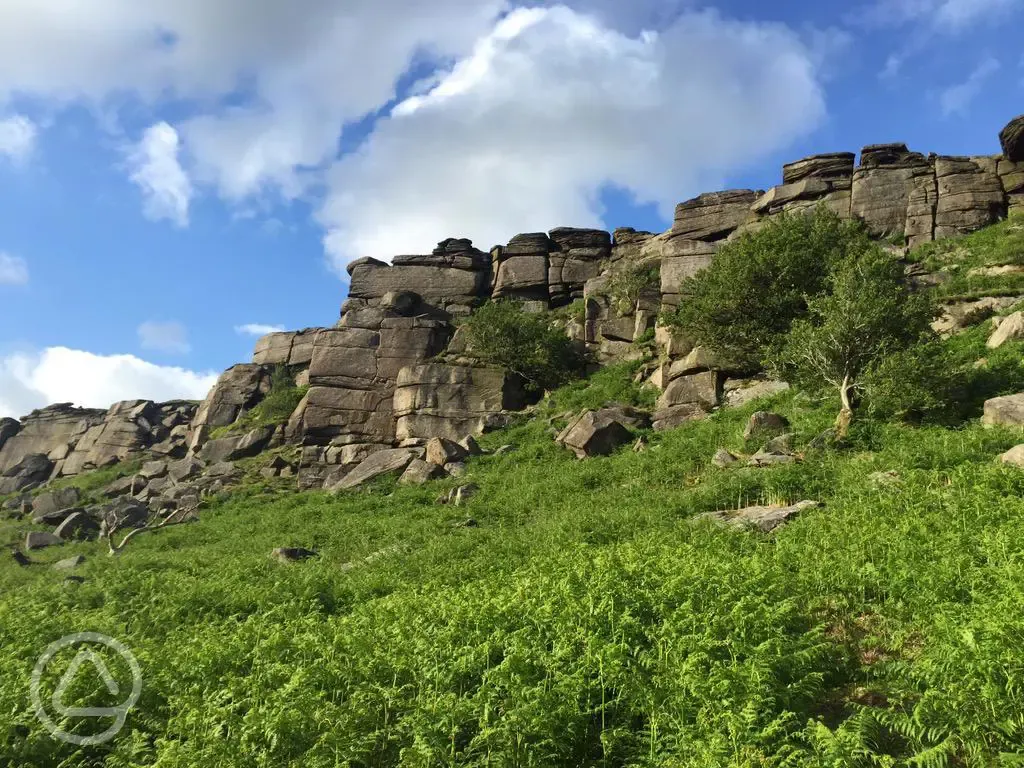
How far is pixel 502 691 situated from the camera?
240 inches

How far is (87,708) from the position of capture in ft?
22.4

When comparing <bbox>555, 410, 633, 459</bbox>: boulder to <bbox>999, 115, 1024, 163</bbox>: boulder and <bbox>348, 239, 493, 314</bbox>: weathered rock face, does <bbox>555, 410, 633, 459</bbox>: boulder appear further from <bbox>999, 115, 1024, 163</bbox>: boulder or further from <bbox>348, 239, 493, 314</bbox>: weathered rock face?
<bbox>999, 115, 1024, 163</bbox>: boulder

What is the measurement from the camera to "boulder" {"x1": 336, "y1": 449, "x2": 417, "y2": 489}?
28.5 meters

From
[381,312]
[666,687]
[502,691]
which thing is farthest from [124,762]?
[381,312]

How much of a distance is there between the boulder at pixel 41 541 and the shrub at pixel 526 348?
69.6 ft

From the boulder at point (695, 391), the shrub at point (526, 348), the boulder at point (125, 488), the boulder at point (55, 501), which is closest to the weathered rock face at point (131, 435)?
the boulder at point (125, 488)

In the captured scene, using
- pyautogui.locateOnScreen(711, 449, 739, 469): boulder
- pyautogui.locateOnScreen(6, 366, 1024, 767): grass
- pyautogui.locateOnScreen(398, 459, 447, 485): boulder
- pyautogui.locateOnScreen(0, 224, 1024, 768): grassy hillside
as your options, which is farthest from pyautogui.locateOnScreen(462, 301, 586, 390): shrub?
pyautogui.locateOnScreen(6, 366, 1024, 767): grass

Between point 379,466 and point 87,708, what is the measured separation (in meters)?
22.4

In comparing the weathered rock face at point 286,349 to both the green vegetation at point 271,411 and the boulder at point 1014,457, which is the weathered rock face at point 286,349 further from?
the boulder at point 1014,457

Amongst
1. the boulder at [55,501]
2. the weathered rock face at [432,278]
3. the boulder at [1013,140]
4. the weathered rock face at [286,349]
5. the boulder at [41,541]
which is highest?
the boulder at [1013,140]

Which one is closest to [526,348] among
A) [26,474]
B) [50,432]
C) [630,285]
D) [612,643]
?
[630,285]

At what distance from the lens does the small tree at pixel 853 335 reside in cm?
1955

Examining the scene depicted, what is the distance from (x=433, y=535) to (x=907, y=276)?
84.8 ft

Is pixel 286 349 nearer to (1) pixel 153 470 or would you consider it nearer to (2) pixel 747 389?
Result: (1) pixel 153 470
